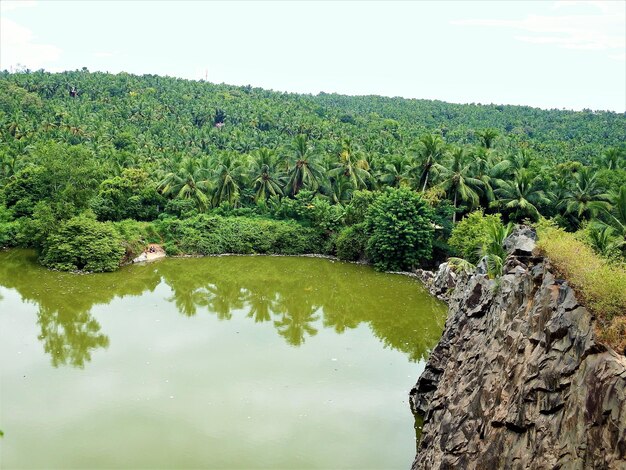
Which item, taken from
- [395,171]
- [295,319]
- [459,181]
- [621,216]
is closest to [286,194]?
[395,171]

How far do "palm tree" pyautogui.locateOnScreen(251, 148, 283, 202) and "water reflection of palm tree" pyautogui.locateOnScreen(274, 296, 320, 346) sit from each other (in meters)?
10.7

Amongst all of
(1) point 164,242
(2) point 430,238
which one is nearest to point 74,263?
(1) point 164,242

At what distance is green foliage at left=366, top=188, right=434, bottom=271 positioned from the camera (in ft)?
77.6

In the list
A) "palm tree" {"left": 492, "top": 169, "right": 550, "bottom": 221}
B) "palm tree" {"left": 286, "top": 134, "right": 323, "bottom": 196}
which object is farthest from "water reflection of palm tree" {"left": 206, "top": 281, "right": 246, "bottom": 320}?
"palm tree" {"left": 492, "top": 169, "right": 550, "bottom": 221}

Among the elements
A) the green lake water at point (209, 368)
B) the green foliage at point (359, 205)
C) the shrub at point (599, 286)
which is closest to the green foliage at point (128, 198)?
the green lake water at point (209, 368)

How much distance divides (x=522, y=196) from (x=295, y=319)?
12738 mm

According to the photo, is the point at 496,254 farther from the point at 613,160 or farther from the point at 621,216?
the point at 613,160

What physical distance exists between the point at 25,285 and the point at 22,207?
272 inches

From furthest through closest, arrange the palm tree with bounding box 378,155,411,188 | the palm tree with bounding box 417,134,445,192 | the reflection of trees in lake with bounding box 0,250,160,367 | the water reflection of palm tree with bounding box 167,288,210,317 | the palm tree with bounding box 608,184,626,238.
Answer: the palm tree with bounding box 378,155,411,188
the palm tree with bounding box 417,134,445,192
the water reflection of palm tree with bounding box 167,288,210,317
the reflection of trees in lake with bounding box 0,250,160,367
the palm tree with bounding box 608,184,626,238

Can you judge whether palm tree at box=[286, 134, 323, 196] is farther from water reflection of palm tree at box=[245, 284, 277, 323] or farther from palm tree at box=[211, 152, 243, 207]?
water reflection of palm tree at box=[245, 284, 277, 323]

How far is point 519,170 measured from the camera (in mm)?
25891

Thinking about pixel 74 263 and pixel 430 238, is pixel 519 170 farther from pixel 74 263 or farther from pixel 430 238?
pixel 74 263

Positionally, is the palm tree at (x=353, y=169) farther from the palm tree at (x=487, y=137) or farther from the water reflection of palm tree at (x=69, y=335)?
the water reflection of palm tree at (x=69, y=335)

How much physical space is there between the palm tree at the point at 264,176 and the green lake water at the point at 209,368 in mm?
7671
